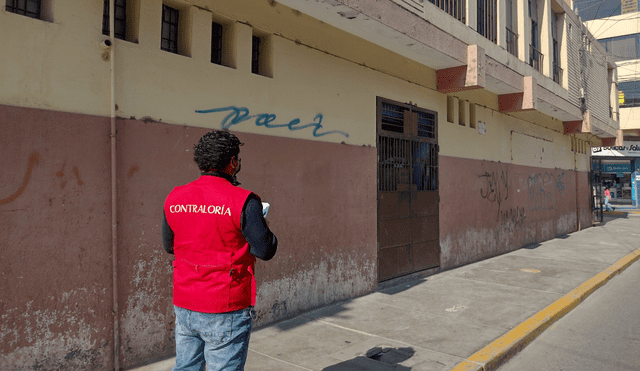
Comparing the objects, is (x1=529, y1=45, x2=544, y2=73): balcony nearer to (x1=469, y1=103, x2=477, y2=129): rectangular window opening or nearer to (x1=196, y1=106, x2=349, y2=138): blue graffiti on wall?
(x1=469, y1=103, x2=477, y2=129): rectangular window opening

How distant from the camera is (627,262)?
8.80 meters

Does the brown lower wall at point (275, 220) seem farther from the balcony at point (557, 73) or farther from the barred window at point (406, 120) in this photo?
the balcony at point (557, 73)

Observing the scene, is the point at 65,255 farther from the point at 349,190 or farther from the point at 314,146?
the point at 349,190

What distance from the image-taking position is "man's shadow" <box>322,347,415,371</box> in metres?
3.66

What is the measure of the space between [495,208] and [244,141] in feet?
23.6

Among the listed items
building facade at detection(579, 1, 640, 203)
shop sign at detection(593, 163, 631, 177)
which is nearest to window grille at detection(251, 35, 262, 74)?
building facade at detection(579, 1, 640, 203)

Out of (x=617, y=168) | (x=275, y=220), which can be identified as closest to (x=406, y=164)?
(x=275, y=220)

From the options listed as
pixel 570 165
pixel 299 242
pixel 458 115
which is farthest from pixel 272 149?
pixel 570 165

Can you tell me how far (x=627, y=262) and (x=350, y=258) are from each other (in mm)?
6433

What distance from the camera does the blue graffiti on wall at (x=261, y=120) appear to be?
174 inches

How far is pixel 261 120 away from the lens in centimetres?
479

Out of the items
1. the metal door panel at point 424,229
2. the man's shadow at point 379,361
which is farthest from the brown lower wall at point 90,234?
the metal door panel at point 424,229

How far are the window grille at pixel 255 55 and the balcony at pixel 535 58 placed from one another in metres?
8.50

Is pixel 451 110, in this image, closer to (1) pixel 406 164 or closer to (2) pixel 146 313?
Result: (1) pixel 406 164
